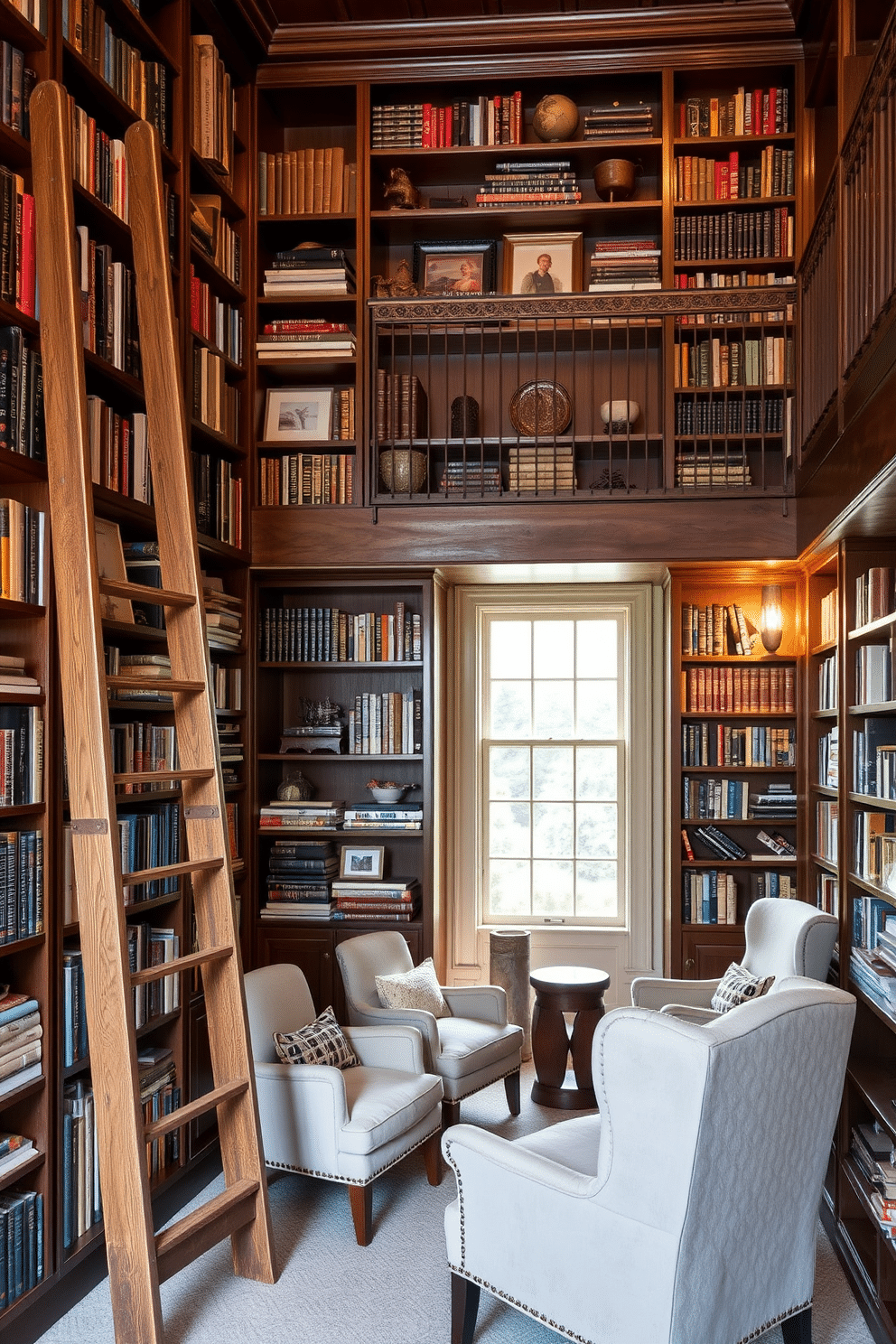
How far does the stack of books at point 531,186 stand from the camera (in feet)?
17.6

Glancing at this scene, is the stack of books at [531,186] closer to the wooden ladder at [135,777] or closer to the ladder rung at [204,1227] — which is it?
the wooden ladder at [135,777]

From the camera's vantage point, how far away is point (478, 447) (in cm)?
552

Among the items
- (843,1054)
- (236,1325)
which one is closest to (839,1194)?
Answer: (843,1054)

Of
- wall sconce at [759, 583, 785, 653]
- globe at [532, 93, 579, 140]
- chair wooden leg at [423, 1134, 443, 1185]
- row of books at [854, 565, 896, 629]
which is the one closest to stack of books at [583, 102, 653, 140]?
globe at [532, 93, 579, 140]

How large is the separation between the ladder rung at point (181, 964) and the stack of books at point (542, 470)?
260cm

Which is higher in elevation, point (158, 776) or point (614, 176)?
point (614, 176)

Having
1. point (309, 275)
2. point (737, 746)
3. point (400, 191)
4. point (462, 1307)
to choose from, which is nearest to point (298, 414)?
point (309, 275)

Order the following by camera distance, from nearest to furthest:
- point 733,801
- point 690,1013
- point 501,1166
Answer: point 501,1166 → point 690,1013 → point 733,801

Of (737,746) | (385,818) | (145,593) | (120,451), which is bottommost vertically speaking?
(385,818)

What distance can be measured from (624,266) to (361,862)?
3.01 m

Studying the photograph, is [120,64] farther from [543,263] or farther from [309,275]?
[543,263]

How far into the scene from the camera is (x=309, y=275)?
5.25 m

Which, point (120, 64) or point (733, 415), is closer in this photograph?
point (120, 64)

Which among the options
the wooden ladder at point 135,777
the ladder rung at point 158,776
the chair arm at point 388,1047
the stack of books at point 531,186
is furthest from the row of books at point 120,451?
the stack of books at point 531,186
